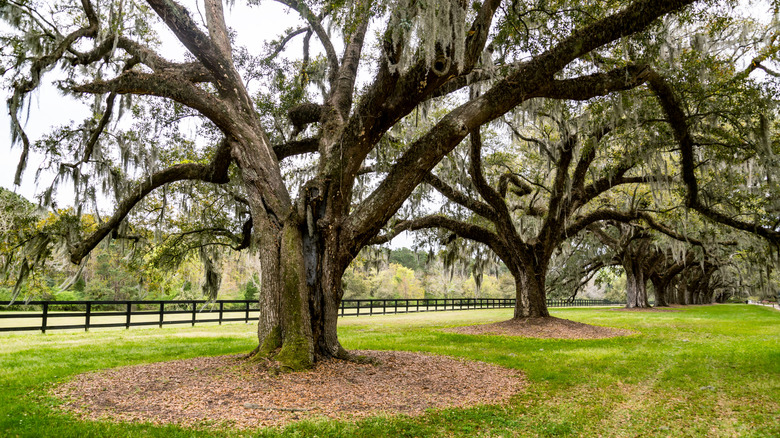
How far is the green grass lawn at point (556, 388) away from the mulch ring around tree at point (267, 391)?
0.93ft

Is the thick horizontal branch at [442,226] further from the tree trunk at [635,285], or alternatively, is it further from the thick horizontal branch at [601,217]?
the tree trunk at [635,285]

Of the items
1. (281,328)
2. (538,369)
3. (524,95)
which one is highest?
(524,95)

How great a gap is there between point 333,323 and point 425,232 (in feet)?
33.7

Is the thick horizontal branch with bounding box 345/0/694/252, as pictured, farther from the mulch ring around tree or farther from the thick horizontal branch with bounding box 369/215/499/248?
the thick horizontal branch with bounding box 369/215/499/248

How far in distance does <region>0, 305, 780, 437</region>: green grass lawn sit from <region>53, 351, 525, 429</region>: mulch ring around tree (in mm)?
285

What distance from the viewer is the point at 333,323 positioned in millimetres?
6805

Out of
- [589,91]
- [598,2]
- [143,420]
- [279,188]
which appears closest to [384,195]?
[279,188]

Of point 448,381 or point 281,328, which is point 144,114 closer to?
point 281,328

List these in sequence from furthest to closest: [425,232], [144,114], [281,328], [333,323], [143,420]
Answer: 1. [425,232]
2. [144,114]
3. [333,323]
4. [281,328]
5. [143,420]

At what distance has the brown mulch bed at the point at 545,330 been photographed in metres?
12.2

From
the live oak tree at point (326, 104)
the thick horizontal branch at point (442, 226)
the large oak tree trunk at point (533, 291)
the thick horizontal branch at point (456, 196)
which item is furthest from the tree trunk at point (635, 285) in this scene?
the live oak tree at point (326, 104)

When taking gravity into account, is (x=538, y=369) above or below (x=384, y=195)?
below

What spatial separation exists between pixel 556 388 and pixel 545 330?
24.7 ft

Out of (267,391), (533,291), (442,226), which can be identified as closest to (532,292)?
(533,291)
